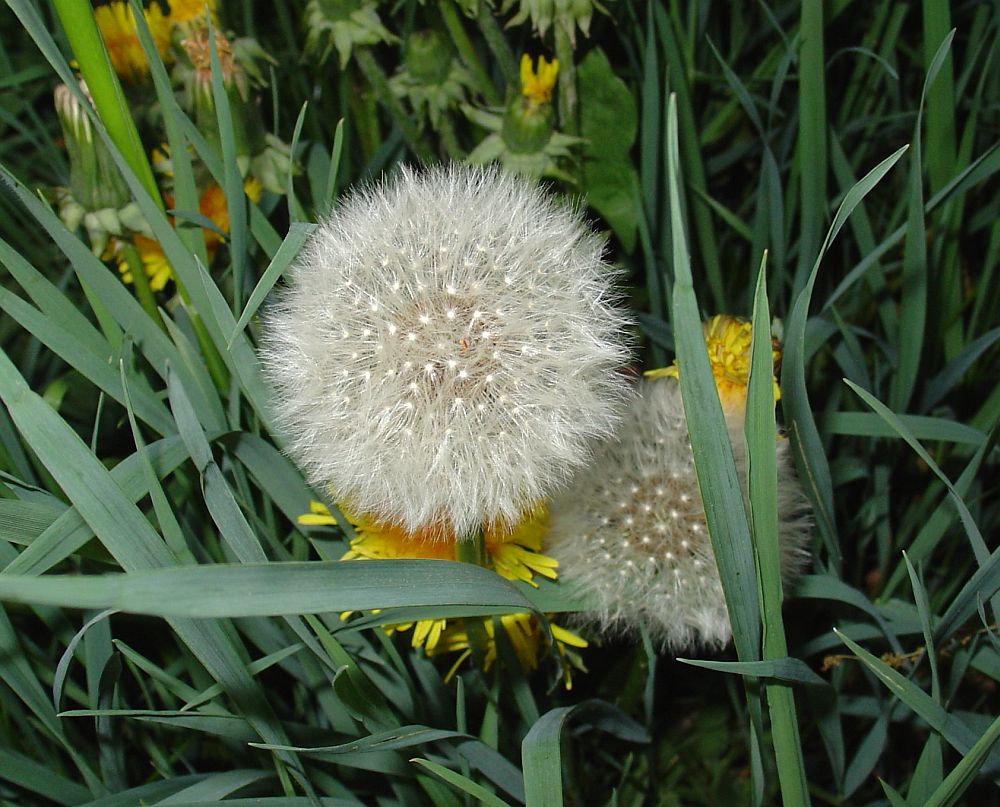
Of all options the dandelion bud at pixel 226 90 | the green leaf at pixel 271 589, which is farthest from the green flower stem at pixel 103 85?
the green leaf at pixel 271 589

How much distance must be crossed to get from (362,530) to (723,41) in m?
1.04

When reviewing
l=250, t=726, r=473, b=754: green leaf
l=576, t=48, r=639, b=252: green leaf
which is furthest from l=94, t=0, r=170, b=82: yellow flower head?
l=250, t=726, r=473, b=754: green leaf

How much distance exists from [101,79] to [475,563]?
0.53 meters

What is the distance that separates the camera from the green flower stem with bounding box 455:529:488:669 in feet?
2.24

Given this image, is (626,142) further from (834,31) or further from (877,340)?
(834,31)

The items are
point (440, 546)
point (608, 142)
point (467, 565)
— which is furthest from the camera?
point (608, 142)

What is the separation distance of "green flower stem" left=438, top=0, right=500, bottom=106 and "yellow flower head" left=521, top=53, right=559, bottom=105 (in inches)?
1.7

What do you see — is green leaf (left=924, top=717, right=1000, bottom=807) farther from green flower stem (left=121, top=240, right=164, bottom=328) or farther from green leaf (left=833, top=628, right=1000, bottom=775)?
green flower stem (left=121, top=240, right=164, bottom=328)

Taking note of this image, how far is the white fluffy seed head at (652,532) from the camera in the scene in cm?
76

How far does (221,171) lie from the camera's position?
784mm

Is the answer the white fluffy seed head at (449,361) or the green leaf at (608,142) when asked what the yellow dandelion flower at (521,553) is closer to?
the white fluffy seed head at (449,361)

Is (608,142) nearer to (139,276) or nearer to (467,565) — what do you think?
(139,276)

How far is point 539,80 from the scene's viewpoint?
3.26 ft

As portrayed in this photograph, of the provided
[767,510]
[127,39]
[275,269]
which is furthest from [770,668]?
[127,39]
